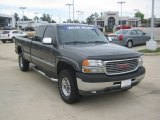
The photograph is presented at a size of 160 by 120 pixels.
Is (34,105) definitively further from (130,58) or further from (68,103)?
(130,58)

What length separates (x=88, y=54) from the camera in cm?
530

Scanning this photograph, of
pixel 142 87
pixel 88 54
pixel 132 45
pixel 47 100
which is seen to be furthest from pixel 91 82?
pixel 132 45

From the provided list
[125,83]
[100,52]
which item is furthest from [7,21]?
[125,83]

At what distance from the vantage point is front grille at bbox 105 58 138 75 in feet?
17.2

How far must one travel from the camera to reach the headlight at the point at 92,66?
5141 millimetres

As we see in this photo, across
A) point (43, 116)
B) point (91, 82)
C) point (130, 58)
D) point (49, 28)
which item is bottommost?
point (43, 116)

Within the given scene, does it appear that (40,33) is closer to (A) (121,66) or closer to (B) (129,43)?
(A) (121,66)

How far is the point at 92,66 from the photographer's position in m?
5.14

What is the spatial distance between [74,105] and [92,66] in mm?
1163

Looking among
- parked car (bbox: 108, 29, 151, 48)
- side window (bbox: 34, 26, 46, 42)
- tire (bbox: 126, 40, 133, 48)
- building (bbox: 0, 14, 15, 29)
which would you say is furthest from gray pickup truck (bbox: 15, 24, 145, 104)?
building (bbox: 0, 14, 15, 29)

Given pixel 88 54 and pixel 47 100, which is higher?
pixel 88 54

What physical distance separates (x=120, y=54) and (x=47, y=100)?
7.19ft

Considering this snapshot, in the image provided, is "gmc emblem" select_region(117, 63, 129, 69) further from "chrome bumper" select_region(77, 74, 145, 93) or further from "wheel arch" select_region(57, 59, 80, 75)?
"wheel arch" select_region(57, 59, 80, 75)

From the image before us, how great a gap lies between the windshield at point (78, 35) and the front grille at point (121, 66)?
4.73 ft
